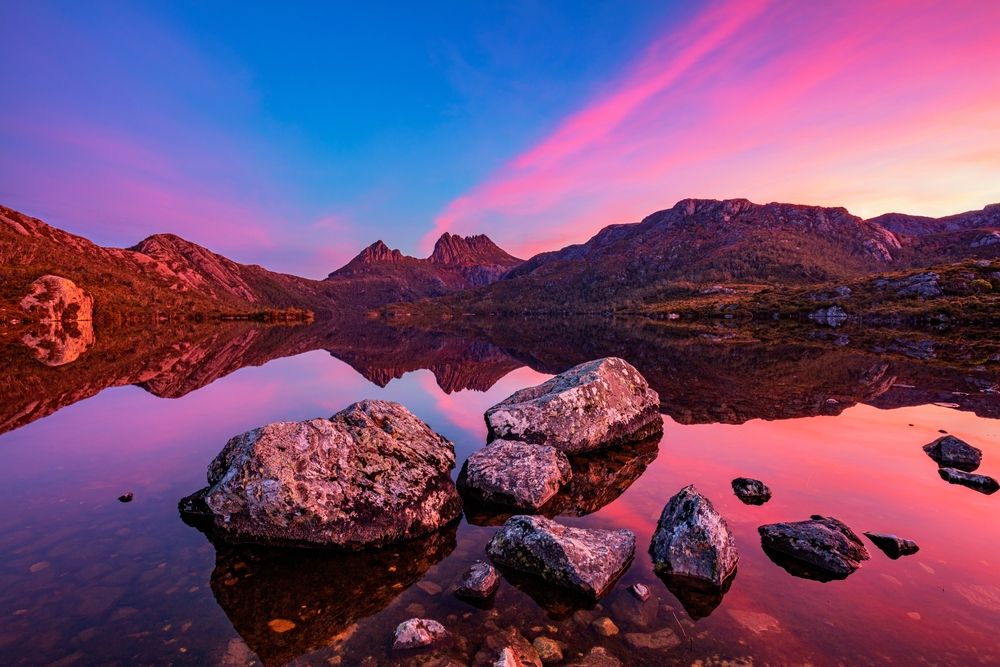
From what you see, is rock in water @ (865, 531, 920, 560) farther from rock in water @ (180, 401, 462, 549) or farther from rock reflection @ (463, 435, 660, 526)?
rock in water @ (180, 401, 462, 549)

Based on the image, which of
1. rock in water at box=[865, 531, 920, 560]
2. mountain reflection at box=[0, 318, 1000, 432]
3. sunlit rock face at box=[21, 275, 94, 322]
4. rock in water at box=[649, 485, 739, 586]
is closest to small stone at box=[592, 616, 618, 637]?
rock in water at box=[649, 485, 739, 586]

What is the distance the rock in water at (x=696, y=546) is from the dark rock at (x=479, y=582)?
3.21 meters

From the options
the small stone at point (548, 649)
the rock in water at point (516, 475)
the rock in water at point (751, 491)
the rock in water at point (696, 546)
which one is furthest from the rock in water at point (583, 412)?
the small stone at point (548, 649)

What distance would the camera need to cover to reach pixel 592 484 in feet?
43.5

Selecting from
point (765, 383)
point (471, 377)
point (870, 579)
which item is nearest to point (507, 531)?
point (870, 579)

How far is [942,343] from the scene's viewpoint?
51500 mm

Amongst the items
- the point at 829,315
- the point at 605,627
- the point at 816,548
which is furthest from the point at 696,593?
the point at 829,315

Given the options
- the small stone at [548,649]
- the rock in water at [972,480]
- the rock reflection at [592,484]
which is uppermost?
the rock in water at [972,480]

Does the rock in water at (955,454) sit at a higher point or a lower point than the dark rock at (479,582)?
higher

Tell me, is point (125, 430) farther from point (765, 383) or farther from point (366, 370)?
point (765, 383)

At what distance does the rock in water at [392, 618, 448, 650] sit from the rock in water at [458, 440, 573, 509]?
5000 mm

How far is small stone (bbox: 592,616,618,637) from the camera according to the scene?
6953mm

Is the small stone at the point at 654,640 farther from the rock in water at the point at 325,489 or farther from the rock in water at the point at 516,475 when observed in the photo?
the rock in water at the point at 325,489

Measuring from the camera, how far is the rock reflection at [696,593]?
7462 millimetres
